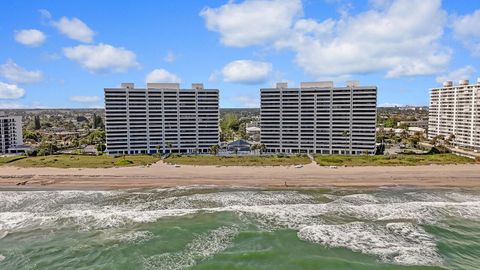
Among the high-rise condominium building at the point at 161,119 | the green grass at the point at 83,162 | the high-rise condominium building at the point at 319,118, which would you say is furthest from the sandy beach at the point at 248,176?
the high-rise condominium building at the point at 161,119

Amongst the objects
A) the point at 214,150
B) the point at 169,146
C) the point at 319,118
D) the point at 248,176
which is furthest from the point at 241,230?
the point at 169,146

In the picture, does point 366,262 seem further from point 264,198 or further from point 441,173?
point 441,173

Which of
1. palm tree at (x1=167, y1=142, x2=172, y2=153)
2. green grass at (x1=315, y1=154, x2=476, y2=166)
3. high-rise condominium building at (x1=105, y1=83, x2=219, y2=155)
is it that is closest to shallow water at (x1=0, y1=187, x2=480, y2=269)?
green grass at (x1=315, y1=154, x2=476, y2=166)

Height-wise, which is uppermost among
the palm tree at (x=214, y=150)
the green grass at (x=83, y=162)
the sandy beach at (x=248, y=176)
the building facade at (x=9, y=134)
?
the building facade at (x=9, y=134)

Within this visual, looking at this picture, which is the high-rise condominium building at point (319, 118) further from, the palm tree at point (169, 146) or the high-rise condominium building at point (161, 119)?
the palm tree at point (169, 146)

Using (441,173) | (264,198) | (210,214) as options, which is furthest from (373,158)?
(210,214)
